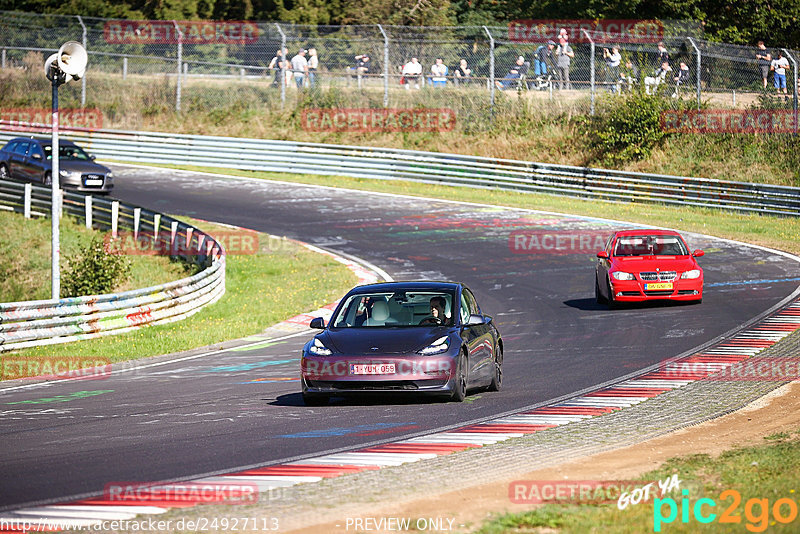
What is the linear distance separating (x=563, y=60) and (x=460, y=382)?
1151 inches

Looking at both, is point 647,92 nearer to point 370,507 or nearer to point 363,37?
point 363,37

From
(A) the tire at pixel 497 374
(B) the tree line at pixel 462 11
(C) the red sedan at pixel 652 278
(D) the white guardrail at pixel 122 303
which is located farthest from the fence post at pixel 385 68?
(A) the tire at pixel 497 374

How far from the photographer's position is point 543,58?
131 ft

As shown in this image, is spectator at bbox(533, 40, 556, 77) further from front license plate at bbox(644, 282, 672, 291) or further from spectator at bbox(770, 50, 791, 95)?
front license plate at bbox(644, 282, 672, 291)

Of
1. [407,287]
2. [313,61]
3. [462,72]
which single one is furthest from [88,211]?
[407,287]

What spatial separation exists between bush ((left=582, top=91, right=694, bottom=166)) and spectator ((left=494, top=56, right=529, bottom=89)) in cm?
324

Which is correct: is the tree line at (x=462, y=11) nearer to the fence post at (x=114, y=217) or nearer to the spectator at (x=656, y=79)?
the spectator at (x=656, y=79)

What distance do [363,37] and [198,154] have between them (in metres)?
8.08

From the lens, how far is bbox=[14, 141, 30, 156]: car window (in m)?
35.7

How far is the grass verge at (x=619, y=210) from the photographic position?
1228 inches

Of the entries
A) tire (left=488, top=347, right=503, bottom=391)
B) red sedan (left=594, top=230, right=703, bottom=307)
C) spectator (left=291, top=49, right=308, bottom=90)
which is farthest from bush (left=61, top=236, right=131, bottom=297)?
spectator (left=291, top=49, right=308, bottom=90)

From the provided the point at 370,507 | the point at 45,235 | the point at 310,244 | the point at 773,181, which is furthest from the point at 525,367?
the point at 773,181

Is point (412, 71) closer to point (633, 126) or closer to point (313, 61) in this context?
point (313, 61)

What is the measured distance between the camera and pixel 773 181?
1447 inches
